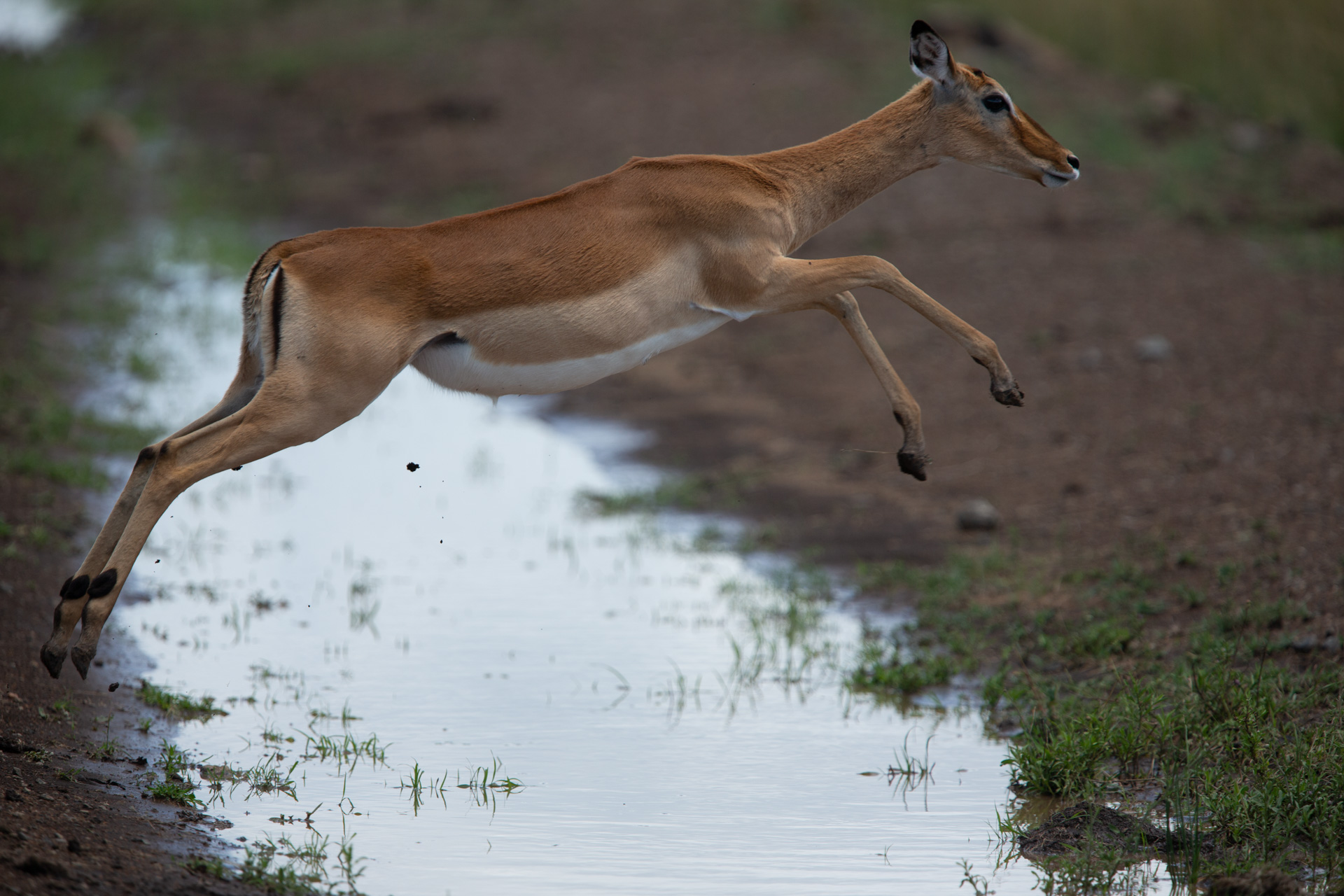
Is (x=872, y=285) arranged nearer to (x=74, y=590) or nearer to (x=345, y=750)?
(x=345, y=750)

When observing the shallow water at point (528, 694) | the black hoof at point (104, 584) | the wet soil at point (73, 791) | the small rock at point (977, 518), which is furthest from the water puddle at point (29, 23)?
the black hoof at point (104, 584)

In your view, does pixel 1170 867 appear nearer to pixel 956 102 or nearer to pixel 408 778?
pixel 408 778

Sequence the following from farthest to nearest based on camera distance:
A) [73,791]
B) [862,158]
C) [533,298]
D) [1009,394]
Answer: [862,158] < [1009,394] < [533,298] < [73,791]

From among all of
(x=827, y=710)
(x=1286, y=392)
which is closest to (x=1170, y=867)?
(x=827, y=710)

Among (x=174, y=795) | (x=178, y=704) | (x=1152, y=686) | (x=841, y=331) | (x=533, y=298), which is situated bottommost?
(x=174, y=795)

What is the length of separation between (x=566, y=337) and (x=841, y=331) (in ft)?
23.0

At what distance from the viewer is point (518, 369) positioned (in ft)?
16.2

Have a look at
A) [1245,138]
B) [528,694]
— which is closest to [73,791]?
[528,694]

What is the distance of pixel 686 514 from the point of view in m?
8.44

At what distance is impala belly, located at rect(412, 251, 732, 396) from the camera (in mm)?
4859

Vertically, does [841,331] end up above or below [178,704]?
above

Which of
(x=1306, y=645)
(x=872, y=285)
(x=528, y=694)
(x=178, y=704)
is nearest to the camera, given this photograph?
(x=872, y=285)

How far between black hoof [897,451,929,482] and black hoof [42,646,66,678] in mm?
3083

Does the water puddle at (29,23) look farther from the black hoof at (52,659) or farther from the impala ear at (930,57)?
the impala ear at (930,57)
